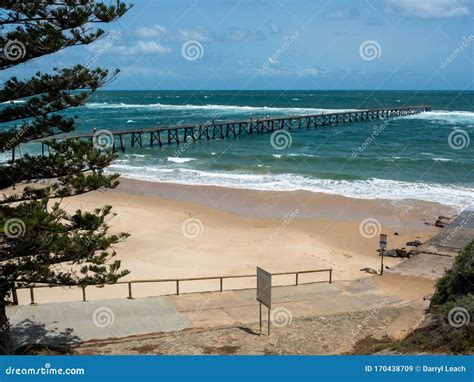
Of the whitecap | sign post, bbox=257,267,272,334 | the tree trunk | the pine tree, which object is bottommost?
the tree trunk

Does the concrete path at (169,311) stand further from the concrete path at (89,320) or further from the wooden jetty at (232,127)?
the wooden jetty at (232,127)

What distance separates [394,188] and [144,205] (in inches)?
538

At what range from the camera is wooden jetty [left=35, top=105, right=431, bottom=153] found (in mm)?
47781

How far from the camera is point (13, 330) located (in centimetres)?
1026

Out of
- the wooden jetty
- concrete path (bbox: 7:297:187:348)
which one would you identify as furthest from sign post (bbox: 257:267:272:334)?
the wooden jetty

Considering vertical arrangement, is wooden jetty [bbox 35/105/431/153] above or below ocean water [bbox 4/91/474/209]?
above

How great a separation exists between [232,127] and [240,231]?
42255 mm

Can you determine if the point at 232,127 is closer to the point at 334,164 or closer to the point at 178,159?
the point at 178,159

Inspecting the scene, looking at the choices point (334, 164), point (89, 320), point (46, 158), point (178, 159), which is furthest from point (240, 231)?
point (178, 159)

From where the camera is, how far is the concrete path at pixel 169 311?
34.0ft

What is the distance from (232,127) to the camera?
62.1m

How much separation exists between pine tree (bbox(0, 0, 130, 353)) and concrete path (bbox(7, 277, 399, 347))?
1.68 m

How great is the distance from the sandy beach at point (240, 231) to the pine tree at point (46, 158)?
15.8 ft

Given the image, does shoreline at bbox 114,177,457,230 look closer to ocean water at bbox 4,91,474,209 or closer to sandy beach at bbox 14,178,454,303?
sandy beach at bbox 14,178,454,303
